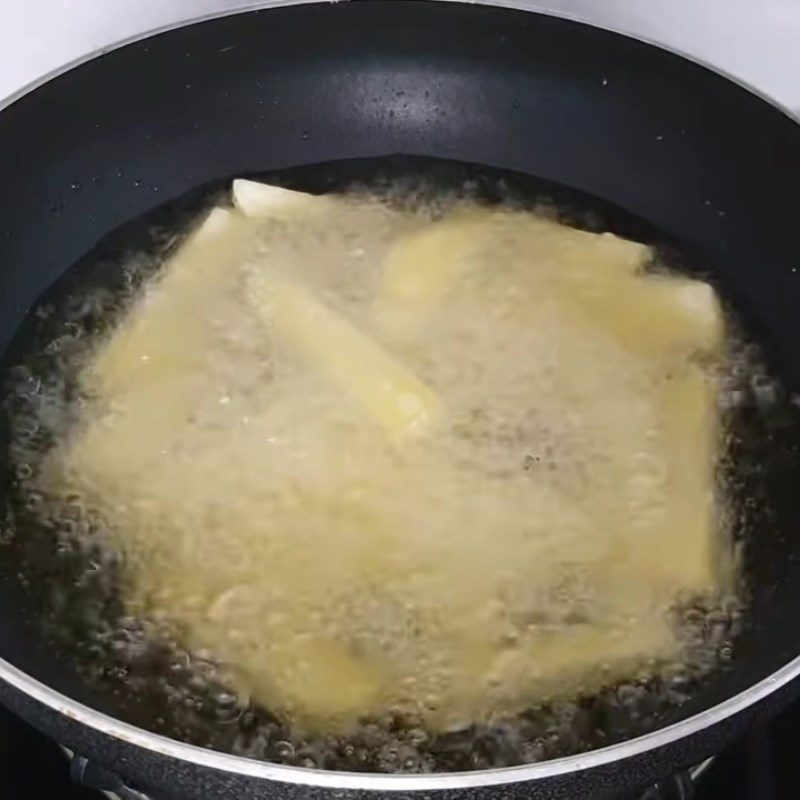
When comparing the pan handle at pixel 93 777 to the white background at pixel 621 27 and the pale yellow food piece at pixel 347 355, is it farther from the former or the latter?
the white background at pixel 621 27

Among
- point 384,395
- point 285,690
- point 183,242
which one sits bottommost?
point 285,690

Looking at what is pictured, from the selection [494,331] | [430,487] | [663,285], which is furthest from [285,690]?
[663,285]

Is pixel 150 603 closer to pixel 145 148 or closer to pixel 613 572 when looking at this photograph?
pixel 613 572

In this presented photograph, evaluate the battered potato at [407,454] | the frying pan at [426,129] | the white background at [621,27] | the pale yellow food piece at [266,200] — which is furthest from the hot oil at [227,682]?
the white background at [621,27]

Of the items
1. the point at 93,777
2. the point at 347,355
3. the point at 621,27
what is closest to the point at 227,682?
the point at 93,777

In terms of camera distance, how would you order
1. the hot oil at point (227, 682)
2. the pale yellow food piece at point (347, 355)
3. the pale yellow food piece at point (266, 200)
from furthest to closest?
the pale yellow food piece at point (266, 200) → the pale yellow food piece at point (347, 355) → the hot oil at point (227, 682)

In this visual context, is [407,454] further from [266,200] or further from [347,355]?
[266,200]
